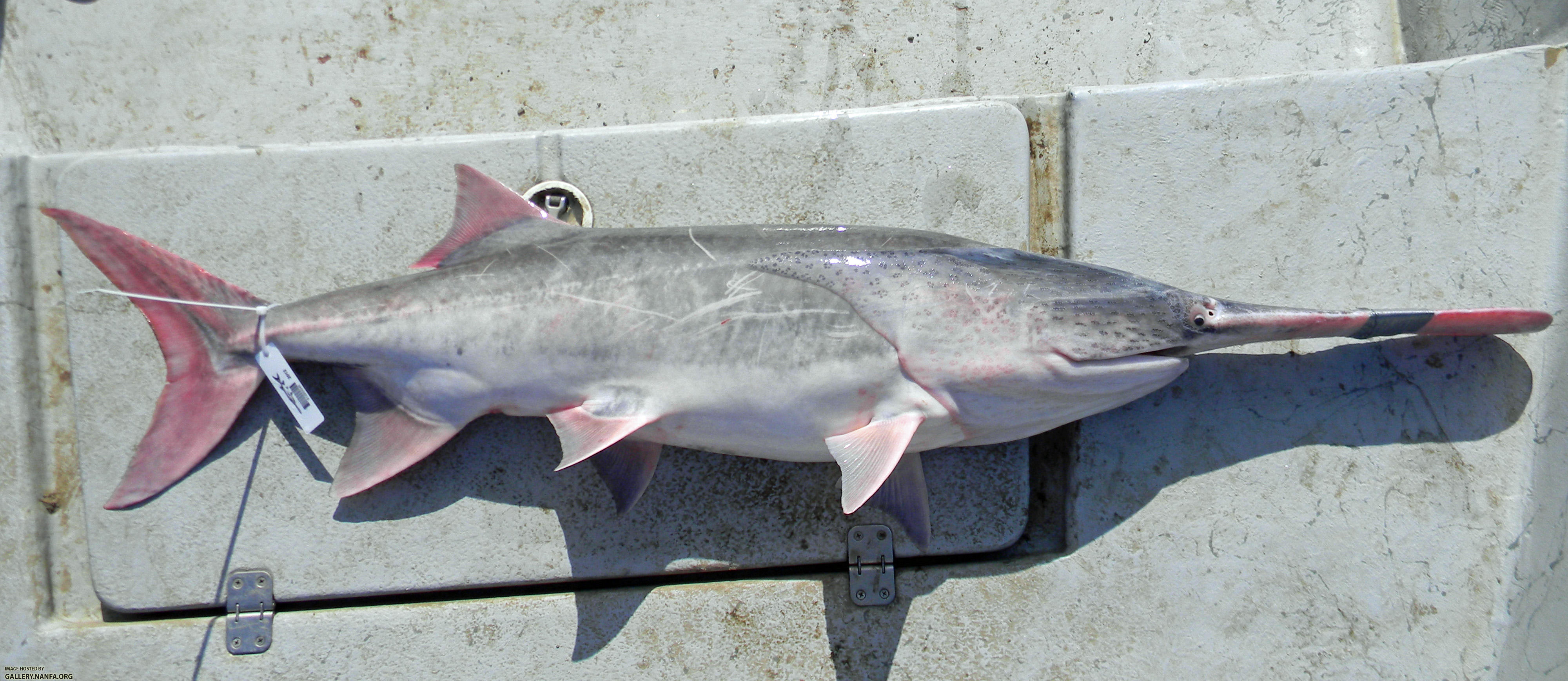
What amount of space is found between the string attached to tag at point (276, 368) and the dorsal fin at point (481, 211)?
Answer: 40 cm

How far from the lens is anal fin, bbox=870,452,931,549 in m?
2.10

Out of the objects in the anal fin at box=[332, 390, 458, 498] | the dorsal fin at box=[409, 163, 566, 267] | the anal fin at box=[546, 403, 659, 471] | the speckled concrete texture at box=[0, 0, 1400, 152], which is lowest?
the anal fin at box=[332, 390, 458, 498]

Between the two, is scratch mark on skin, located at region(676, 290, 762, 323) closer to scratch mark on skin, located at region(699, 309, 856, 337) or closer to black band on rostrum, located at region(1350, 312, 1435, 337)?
scratch mark on skin, located at region(699, 309, 856, 337)

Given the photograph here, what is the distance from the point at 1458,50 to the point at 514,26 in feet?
9.16

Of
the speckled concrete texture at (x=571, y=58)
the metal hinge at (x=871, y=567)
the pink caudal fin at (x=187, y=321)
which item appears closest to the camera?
the pink caudal fin at (x=187, y=321)

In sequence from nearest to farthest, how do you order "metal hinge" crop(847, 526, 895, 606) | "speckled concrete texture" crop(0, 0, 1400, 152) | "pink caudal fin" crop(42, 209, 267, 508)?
"pink caudal fin" crop(42, 209, 267, 508), "metal hinge" crop(847, 526, 895, 606), "speckled concrete texture" crop(0, 0, 1400, 152)

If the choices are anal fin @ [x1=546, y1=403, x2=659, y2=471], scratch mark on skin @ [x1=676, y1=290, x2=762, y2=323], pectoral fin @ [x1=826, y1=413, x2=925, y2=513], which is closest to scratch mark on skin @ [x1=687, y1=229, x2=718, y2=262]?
scratch mark on skin @ [x1=676, y1=290, x2=762, y2=323]

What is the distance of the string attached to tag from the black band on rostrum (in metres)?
2.61

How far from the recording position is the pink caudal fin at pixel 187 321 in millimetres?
2078

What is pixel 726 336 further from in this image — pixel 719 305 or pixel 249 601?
pixel 249 601

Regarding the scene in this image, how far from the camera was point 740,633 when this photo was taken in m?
2.22

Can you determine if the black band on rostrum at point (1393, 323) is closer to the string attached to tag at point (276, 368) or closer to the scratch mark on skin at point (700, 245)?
the scratch mark on skin at point (700, 245)

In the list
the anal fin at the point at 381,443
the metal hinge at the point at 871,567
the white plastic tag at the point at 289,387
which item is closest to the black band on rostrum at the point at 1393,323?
the metal hinge at the point at 871,567

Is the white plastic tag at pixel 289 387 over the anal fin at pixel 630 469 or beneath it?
over
